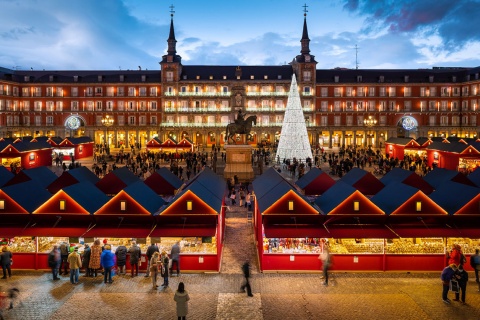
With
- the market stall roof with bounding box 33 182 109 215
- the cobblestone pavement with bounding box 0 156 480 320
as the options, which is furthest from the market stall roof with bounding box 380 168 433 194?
the market stall roof with bounding box 33 182 109 215

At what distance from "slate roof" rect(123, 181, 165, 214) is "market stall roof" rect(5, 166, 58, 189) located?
7.04 metres

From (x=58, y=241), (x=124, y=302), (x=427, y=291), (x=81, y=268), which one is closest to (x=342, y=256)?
(x=427, y=291)

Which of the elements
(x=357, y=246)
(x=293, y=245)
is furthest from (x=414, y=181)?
(x=293, y=245)

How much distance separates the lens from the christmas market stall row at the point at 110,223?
1588 centimetres

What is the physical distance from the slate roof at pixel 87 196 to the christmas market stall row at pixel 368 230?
272 inches

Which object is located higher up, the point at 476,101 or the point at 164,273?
the point at 476,101

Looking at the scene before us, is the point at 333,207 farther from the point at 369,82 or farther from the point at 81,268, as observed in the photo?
the point at 369,82

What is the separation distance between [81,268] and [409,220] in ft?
42.2

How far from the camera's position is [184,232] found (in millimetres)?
15820

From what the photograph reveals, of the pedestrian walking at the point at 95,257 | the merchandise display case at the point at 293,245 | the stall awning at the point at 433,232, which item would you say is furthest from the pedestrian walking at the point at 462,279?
the pedestrian walking at the point at 95,257

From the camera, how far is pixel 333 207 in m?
17.0

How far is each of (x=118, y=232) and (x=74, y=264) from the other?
1.98m

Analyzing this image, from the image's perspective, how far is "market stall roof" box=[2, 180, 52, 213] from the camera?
666 inches

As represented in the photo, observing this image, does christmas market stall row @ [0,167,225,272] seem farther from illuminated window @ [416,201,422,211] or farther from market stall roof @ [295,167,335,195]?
illuminated window @ [416,201,422,211]
